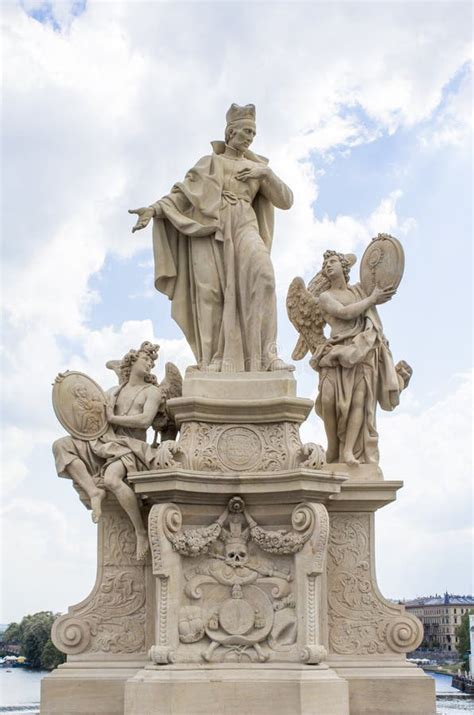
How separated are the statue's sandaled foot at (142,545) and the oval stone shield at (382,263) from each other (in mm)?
3880

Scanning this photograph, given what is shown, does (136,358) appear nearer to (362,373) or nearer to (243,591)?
(362,373)

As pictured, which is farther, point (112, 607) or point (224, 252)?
point (224, 252)

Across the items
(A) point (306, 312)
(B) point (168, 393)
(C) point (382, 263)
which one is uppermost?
(C) point (382, 263)

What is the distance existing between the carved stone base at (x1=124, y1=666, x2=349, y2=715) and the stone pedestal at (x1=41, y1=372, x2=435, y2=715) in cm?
1

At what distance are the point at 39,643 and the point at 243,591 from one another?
25.4 meters

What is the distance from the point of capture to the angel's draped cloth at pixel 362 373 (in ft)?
41.2

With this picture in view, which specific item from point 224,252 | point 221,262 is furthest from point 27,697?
point 224,252

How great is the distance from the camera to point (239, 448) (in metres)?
11.8

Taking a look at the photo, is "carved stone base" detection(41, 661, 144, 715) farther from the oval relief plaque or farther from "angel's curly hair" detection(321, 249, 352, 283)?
"angel's curly hair" detection(321, 249, 352, 283)

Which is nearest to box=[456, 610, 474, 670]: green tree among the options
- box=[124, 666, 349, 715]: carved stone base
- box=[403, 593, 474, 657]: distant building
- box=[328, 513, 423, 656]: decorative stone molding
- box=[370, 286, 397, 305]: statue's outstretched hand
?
box=[403, 593, 474, 657]: distant building

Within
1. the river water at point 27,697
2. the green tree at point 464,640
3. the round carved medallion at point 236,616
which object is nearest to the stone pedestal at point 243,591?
the round carved medallion at point 236,616

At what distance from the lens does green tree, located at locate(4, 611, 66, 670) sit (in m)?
31.3

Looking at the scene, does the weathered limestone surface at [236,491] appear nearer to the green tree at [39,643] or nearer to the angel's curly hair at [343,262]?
the angel's curly hair at [343,262]

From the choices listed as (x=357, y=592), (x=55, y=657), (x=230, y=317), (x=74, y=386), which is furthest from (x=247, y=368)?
(x=55, y=657)
